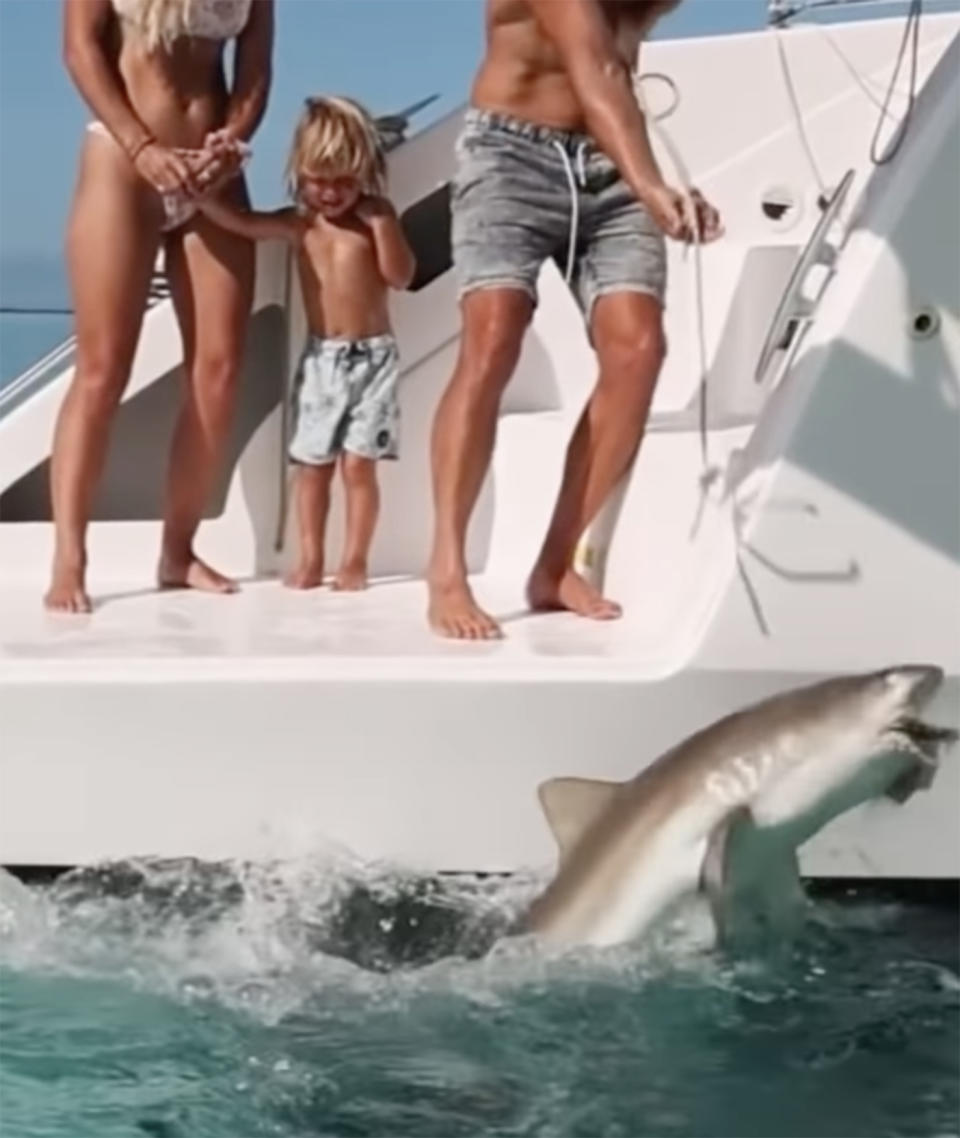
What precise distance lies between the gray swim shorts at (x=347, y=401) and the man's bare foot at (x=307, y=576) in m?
0.21

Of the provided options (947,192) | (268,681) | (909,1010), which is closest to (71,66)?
(268,681)

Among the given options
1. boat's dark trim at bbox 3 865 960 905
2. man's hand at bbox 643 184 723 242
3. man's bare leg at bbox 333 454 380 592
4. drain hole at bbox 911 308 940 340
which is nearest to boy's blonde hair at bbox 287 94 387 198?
man's bare leg at bbox 333 454 380 592

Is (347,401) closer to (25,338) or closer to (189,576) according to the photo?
(189,576)

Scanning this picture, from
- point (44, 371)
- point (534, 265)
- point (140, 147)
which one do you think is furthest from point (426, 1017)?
point (44, 371)

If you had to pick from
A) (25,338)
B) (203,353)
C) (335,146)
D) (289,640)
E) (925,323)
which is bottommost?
(25,338)

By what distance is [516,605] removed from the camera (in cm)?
438

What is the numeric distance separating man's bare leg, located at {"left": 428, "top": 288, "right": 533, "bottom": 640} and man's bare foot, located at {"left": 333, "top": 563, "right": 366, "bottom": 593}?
0.68 meters

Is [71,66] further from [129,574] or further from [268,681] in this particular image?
[268,681]

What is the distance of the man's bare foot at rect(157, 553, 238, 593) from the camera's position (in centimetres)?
465

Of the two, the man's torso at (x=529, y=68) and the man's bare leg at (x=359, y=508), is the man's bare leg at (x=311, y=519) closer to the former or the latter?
the man's bare leg at (x=359, y=508)

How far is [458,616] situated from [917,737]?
101 cm

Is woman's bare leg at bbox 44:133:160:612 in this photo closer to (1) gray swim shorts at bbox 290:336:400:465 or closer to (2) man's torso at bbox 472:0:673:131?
(1) gray swim shorts at bbox 290:336:400:465

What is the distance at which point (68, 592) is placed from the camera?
14.2 feet

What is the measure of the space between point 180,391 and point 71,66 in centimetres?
98
